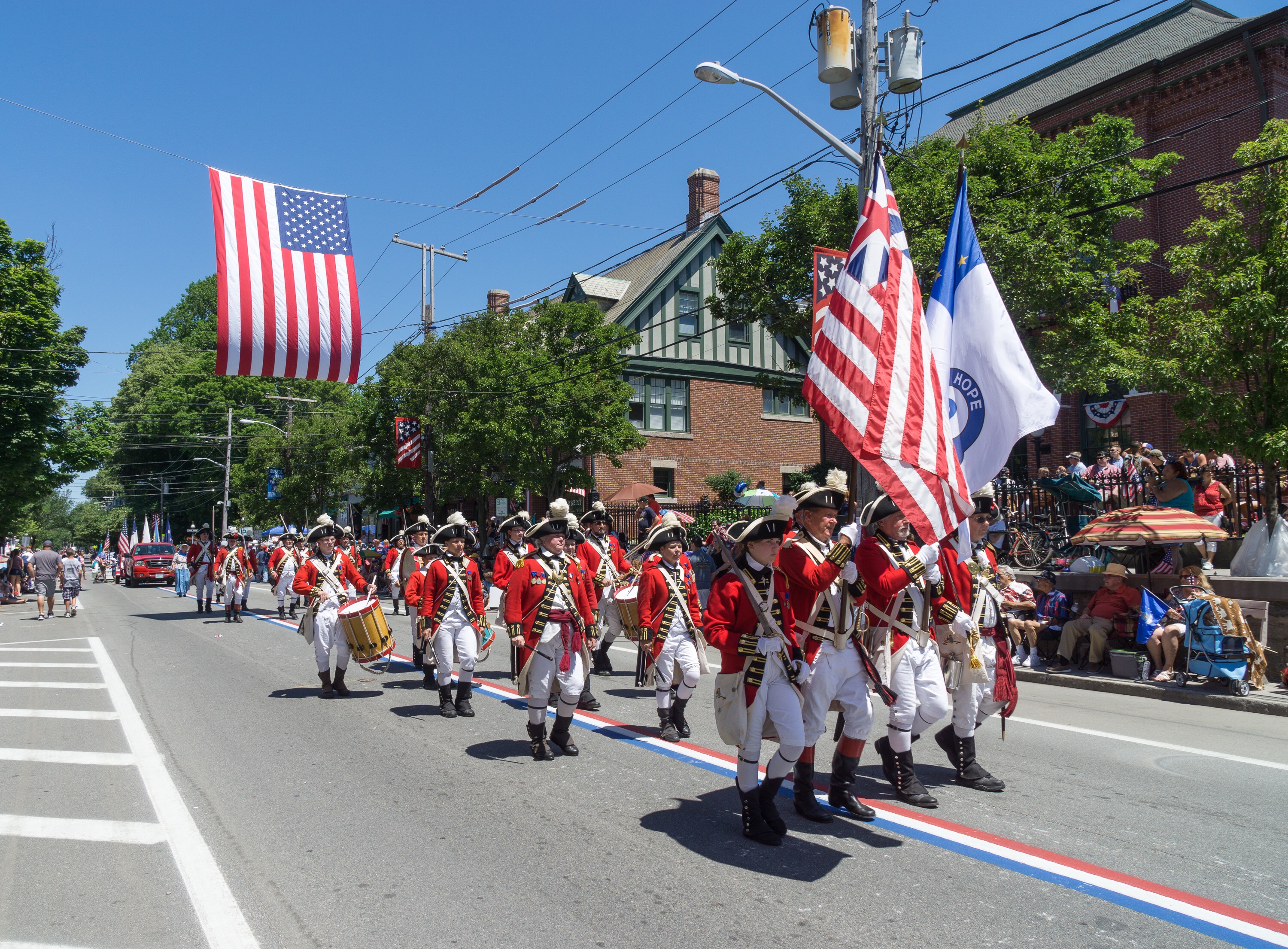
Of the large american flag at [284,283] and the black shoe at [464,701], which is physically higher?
the large american flag at [284,283]

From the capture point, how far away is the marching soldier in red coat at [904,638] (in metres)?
5.41

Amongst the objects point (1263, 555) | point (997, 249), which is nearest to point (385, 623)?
point (1263, 555)

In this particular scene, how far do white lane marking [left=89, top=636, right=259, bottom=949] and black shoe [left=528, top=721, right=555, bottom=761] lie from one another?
7.82ft

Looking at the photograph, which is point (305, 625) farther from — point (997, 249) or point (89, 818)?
point (997, 249)

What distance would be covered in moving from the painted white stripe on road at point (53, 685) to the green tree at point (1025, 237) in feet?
45.5

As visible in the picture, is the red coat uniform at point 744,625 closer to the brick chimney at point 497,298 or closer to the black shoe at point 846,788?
the black shoe at point 846,788

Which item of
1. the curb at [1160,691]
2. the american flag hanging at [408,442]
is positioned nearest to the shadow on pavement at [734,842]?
the curb at [1160,691]

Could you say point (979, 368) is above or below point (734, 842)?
above

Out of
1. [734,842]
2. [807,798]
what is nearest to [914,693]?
[807,798]

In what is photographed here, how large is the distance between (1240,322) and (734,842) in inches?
454

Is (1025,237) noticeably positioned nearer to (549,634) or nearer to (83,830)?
(549,634)

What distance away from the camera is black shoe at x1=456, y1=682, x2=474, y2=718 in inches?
352

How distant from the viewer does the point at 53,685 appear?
11492 mm

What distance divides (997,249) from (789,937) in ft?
48.3
